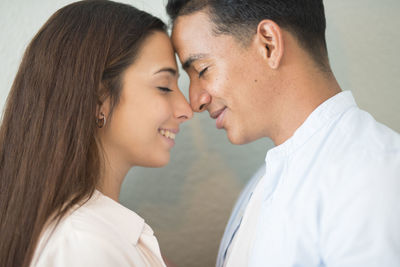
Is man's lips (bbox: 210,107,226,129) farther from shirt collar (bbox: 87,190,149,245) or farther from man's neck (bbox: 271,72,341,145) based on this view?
shirt collar (bbox: 87,190,149,245)

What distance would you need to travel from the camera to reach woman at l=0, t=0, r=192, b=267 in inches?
33.9

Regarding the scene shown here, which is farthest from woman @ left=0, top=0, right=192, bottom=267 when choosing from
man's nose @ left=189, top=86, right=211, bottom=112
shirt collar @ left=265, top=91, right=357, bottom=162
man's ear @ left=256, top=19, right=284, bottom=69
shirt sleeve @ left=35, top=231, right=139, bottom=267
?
shirt collar @ left=265, top=91, right=357, bottom=162

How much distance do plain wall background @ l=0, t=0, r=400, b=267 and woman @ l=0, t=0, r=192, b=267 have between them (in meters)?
0.46

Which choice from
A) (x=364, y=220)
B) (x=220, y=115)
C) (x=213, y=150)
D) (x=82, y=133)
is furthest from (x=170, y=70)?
(x=364, y=220)

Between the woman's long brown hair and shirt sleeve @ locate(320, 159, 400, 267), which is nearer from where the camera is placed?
shirt sleeve @ locate(320, 159, 400, 267)

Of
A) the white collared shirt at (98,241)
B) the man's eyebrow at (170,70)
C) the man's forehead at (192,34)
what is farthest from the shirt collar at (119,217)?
the man's forehead at (192,34)

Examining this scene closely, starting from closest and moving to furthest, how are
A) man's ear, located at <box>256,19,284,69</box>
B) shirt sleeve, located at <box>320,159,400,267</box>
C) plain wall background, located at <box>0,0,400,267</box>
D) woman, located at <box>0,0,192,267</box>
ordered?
shirt sleeve, located at <box>320,159,400,267</box>, woman, located at <box>0,0,192,267</box>, man's ear, located at <box>256,19,284,69</box>, plain wall background, located at <box>0,0,400,267</box>

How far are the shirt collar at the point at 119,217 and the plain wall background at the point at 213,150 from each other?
0.57 meters

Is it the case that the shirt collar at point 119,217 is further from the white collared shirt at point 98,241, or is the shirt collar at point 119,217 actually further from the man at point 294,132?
the man at point 294,132

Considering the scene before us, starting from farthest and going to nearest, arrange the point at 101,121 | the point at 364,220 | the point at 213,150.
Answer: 1. the point at 213,150
2. the point at 101,121
3. the point at 364,220

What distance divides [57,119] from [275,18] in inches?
27.8

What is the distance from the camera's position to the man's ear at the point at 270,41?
39.4 inches

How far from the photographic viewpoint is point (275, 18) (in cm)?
103

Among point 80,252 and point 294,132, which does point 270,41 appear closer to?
point 294,132
